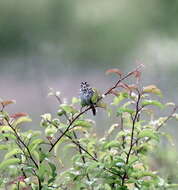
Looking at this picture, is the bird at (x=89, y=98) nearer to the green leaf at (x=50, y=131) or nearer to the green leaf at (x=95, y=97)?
the green leaf at (x=95, y=97)

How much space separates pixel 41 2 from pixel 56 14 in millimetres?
160

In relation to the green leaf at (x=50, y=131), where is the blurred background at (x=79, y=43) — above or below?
above

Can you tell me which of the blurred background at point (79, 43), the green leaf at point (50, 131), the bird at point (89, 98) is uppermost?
the blurred background at point (79, 43)

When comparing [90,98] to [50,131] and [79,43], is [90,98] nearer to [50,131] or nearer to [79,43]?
[50,131]

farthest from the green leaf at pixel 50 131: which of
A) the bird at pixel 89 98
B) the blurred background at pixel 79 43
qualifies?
the blurred background at pixel 79 43

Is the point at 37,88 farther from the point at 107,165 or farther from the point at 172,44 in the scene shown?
the point at 107,165

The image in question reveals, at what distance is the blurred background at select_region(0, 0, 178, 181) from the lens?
2.82m

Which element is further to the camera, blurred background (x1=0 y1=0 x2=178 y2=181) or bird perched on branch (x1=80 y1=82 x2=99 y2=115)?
blurred background (x1=0 y1=0 x2=178 y2=181)

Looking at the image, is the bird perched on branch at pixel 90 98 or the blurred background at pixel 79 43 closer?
the bird perched on branch at pixel 90 98

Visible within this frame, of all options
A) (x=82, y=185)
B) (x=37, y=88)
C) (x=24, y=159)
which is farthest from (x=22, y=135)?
(x=37, y=88)

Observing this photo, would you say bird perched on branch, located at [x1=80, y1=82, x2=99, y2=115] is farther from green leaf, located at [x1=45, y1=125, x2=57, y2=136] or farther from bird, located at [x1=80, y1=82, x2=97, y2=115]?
green leaf, located at [x1=45, y1=125, x2=57, y2=136]

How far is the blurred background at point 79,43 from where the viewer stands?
2.82 meters

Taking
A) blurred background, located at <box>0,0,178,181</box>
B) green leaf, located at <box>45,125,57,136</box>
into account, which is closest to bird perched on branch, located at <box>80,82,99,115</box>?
green leaf, located at <box>45,125,57,136</box>

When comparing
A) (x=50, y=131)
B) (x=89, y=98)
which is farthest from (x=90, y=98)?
(x=50, y=131)
